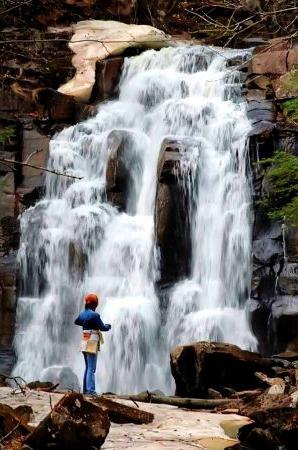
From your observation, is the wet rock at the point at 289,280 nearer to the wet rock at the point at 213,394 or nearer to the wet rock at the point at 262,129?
the wet rock at the point at 262,129

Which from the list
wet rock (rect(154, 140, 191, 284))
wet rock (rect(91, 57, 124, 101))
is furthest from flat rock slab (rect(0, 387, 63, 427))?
wet rock (rect(91, 57, 124, 101))

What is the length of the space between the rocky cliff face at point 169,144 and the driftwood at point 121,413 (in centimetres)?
552

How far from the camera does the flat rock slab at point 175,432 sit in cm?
565

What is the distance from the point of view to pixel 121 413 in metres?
6.62

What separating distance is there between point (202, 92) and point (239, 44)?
5.06 metres

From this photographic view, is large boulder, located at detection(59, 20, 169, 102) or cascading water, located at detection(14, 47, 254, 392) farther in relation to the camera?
large boulder, located at detection(59, 20, 169, 102)

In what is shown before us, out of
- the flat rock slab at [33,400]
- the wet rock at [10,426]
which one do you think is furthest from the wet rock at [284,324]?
the wet rock at [10,426]

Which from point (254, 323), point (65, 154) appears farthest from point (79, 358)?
point (65, 154)

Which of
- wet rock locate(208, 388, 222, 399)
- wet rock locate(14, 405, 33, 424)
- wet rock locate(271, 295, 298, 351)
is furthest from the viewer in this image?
wet rock locate(271, 295, 298, 351)

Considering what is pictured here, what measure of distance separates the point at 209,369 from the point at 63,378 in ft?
10.3

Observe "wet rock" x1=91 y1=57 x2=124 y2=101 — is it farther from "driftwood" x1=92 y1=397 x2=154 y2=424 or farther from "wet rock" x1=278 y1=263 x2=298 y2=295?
"driftwood" x1=92 y1=397 x2=154 y2=424

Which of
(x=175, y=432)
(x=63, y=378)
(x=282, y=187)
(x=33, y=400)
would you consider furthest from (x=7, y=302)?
(x=175, y=432)

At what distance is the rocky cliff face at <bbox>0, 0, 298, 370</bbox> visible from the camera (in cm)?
1316

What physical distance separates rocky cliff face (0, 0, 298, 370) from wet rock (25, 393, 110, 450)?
6.12m
